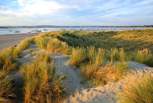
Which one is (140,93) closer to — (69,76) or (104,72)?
(104,72)

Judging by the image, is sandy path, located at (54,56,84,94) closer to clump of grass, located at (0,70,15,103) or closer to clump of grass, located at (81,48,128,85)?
clump of grass, located at (81,48,128,85)

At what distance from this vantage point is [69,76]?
938 centimetres

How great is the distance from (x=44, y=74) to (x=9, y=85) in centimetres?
98

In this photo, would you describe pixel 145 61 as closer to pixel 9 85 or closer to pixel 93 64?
pixel 93 64

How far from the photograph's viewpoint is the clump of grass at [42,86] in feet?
23.3

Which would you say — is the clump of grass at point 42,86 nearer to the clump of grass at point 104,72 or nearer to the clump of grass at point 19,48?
the clump of grass at point 104,72

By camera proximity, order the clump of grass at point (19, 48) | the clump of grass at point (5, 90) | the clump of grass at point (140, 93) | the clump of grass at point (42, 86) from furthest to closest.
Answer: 1. the clump of grass at point (19, 48)
2. the clump of grass at point (42, 86)
3. the clump of grass at point (5, 90)
4. the clump of grass at point (140, 93)

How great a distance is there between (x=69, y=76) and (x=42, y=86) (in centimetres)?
213

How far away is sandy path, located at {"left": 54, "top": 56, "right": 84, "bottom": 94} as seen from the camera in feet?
27.7

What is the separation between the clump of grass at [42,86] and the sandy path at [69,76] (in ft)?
1.71

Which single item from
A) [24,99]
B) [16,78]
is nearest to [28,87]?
[24,99]

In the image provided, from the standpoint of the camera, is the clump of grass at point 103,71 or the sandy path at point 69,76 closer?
the sandy path at point 69,76

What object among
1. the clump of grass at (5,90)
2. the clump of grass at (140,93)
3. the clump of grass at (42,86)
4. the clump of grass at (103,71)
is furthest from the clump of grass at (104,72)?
the clump of grass at (140,93)

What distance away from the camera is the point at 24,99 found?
7270 millimetres
